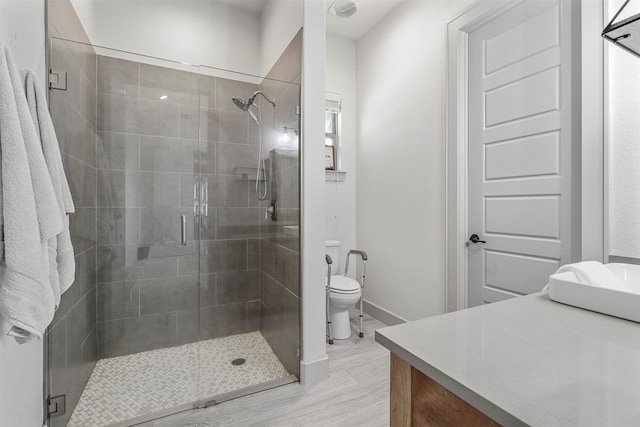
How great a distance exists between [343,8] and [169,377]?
317cm

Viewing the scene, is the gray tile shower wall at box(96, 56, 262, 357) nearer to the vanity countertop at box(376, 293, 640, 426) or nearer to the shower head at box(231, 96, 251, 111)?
the shower head at box(231, 96, 251, 111)

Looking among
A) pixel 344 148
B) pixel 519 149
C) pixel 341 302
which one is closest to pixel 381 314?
pixel 341 302

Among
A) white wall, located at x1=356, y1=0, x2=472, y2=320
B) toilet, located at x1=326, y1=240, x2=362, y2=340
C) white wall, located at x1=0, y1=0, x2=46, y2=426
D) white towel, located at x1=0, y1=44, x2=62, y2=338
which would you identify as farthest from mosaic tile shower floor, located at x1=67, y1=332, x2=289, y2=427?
white wall, located at x1=356, y1=0, x2=472, y2=320

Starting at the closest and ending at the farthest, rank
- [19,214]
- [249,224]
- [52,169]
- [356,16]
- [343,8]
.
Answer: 1. [19,214]
2. [52,169]
3. [249,224]
4. [343,8]
5. [356,16]

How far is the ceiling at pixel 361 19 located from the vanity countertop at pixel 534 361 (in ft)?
9.23

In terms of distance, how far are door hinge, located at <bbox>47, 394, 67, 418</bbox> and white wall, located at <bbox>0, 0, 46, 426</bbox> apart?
0.30ft

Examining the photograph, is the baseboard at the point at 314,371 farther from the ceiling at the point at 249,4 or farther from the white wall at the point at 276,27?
the ceiling at the point at 249,4

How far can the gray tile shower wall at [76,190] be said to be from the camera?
1547 mm

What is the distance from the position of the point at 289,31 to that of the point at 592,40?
1752mm

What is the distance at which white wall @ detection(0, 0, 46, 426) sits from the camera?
3.45 ft

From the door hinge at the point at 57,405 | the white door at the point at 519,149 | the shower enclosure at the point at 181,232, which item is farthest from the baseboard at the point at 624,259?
the door hinge at the point at 57,405

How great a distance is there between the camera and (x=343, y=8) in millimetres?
2742

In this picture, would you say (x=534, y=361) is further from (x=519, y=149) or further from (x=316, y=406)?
(x=519, y=149)

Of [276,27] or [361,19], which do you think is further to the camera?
[361,19]
